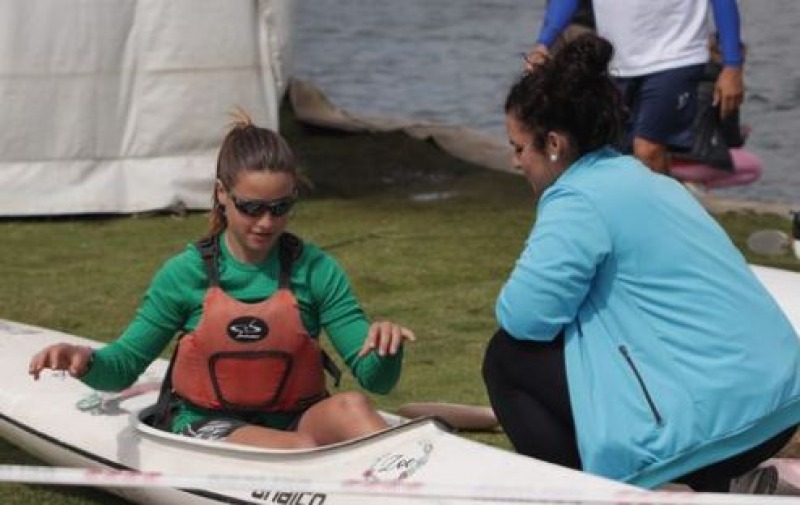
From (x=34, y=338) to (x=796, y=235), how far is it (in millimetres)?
2907

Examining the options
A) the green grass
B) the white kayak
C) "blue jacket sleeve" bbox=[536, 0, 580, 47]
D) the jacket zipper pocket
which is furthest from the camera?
"blue jacket sleeve" bbox=[536, 0, 580, 47]

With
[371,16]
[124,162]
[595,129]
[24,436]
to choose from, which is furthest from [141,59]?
[371,16]

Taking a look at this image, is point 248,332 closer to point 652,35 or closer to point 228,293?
point 228,293

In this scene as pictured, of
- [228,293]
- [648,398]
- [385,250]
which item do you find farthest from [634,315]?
[385,250]

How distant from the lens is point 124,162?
28.3 ft

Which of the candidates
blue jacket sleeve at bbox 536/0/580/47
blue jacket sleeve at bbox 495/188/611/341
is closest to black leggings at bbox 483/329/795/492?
blue jacket sleeve at bbox 495/188/611/341

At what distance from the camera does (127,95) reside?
8.59m

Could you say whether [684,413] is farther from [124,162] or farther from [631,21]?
[124,162]

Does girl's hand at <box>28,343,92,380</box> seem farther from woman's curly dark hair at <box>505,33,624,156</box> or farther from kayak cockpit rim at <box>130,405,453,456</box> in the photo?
woman's curly dark hair at <box>505,33,624,156</box>

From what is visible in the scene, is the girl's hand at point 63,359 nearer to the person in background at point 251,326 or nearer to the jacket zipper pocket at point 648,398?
the person in background at point 251,326

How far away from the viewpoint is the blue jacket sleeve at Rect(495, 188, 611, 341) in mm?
3877

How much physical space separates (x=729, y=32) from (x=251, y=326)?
3.17m

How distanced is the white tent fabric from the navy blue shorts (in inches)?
84.7

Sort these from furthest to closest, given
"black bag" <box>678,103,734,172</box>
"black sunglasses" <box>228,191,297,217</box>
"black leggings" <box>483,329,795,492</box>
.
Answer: "black bag" <box>678,103,734,172</box> < "black sunglasses" <box>228,191,297,217</box> < "black leggings" <box>483,329,795,492</box>
